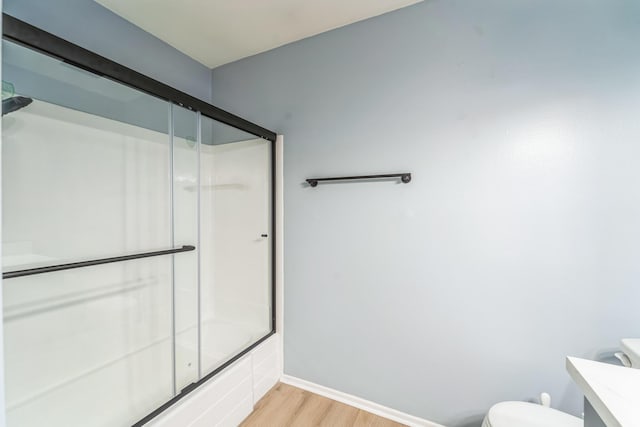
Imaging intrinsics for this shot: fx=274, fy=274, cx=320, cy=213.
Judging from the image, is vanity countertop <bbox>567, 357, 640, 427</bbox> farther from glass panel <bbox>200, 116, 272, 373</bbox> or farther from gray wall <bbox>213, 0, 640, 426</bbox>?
glass panel <bbox>200, 116, 272, 373</bbox>

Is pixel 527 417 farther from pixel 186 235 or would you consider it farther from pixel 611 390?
pixel 186 235

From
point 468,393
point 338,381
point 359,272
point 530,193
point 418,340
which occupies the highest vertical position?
point 530,193

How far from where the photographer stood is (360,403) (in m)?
1.71

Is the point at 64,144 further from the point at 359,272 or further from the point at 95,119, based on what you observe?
the point at 359,272

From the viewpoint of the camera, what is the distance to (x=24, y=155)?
4.39ft

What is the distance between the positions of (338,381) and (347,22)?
2.29m

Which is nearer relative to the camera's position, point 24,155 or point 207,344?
point 24,155

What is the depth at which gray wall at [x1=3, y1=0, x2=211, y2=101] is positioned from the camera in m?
1.39

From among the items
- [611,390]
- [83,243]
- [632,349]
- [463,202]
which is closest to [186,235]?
[83,243]

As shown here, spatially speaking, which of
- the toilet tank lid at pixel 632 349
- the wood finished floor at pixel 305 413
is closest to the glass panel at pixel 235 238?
the wood finished floor at pixel 305 413

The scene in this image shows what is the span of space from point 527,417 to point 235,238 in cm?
196

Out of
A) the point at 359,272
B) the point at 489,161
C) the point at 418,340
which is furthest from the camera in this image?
the point at 359,272

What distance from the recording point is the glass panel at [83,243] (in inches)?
50.8

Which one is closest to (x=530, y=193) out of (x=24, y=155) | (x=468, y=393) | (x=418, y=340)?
(x=418, y=340)
